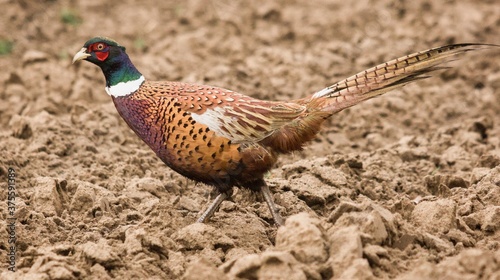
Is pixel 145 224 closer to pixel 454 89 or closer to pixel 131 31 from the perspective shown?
pixel 454 89

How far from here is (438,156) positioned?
281 inches

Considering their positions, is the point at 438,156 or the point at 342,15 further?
the point at 342,15

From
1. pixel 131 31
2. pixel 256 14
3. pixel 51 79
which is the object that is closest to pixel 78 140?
pixel 51 79

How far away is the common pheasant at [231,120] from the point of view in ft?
16.9

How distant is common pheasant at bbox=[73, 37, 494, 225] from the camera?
202 inches

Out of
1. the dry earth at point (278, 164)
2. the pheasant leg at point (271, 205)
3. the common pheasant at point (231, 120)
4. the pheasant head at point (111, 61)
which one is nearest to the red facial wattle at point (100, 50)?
the pheasant head at point (111, 61)

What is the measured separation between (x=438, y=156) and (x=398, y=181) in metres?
0.89

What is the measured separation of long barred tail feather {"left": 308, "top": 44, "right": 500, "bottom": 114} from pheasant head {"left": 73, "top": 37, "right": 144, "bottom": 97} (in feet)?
4.00

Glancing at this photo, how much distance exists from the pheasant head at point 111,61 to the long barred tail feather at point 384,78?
1.22 meters

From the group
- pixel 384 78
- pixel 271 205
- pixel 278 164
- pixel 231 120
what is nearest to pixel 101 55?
pixel 231 120

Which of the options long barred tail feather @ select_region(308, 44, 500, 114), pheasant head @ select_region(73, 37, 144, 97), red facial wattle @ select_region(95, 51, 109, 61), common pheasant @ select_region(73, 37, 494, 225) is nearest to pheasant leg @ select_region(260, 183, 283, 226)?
common pheasant @ select_region(73, 37, 494, 225)

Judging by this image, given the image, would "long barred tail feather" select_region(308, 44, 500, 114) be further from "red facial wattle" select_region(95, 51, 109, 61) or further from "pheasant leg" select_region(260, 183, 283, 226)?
"red facial wattle" select_region(95, 51, 109, 61)

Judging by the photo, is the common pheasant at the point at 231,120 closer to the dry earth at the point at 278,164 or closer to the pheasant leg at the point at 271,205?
the pheasant leg at the point at 271,205

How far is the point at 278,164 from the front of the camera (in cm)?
702
